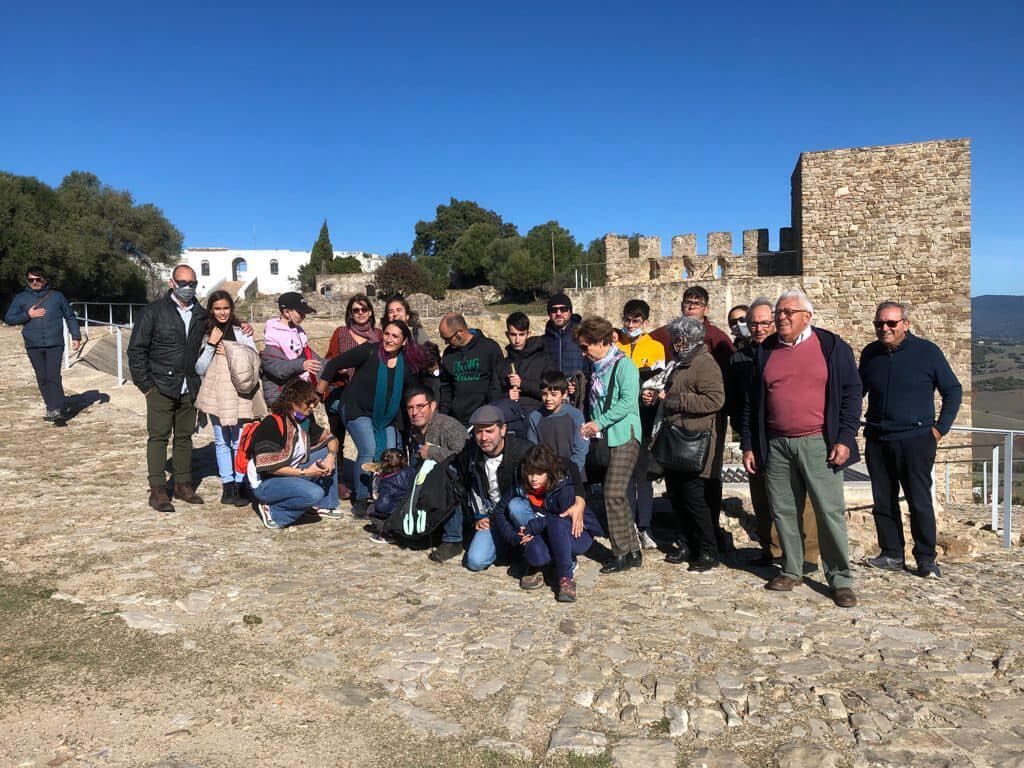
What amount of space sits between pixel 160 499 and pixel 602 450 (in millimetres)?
3729

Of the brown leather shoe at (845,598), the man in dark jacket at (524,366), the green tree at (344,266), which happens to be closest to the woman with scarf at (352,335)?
the man in dark jacket at (524,366)

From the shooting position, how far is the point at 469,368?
5.62 metres

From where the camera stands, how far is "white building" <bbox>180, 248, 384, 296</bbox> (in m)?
62.9

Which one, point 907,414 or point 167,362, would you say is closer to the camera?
point 907,414

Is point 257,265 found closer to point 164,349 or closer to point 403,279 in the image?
point 403,279

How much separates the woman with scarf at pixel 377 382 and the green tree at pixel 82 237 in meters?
23.2

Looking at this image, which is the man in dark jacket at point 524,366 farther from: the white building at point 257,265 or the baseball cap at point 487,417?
the white building at point 257,265

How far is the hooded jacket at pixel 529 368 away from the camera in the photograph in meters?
5.54

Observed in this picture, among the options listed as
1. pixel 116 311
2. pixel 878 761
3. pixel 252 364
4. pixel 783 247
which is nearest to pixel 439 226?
pixel 116 311

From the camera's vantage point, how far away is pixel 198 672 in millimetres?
3377

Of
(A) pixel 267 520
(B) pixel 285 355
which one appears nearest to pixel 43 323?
(B) pixel 285 355

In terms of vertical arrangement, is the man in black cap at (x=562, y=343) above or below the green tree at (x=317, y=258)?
below

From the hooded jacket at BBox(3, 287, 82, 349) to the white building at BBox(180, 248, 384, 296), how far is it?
5507 cm

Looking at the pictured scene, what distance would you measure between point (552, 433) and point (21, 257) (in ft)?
82.8
